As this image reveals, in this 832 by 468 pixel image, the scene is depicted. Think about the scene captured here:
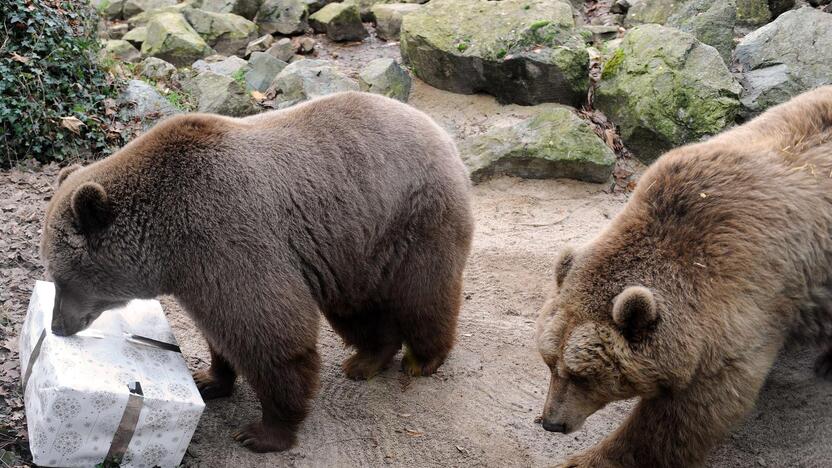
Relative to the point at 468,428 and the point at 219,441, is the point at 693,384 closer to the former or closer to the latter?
the point at 468,428

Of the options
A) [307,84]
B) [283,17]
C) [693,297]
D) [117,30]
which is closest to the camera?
[693,297]

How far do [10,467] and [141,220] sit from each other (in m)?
1.89

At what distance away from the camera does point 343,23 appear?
1549cm

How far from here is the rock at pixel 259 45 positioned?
1490cm

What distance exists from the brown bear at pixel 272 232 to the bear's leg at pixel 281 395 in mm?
11

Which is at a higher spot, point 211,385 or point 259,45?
point 211,385

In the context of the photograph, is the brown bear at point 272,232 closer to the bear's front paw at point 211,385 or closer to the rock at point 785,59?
the bear's front paw at point 211,385

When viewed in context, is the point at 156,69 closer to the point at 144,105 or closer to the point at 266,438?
the point at 144,105

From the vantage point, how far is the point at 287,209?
19.4 feet

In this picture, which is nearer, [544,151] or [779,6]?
[544,151]

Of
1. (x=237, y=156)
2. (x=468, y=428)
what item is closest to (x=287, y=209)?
(x=237, y=156)

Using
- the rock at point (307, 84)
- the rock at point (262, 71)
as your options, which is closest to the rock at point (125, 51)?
the rock at point (262, 71)

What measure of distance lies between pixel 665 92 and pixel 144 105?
717cm

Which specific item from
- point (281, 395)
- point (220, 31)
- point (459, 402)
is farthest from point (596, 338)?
point (220, 31)
